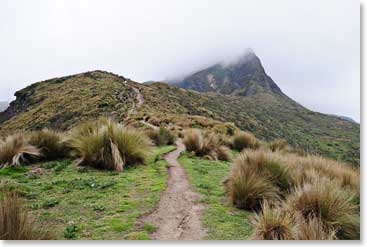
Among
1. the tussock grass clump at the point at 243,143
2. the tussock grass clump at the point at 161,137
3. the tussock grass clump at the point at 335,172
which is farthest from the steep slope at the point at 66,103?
the tussock grass clump at the point at 335,172

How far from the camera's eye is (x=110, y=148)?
261 inches

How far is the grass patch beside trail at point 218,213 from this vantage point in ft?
11.9

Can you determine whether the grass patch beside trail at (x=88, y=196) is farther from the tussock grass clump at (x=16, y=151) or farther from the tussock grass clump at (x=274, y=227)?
the tussock grass clump at (x=274, y=227)

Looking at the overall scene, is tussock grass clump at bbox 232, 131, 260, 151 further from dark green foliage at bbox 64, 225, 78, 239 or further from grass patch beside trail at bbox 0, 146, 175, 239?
dark green foliage at bbox 64, 225, 78, 239

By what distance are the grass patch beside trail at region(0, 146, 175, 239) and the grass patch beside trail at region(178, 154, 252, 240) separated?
2.36ft

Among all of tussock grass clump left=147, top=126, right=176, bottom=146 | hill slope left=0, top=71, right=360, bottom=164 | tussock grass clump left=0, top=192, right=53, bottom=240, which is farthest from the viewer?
hill slope left=0, top=71, right=360, bottom=164

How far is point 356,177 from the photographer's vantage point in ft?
16.8

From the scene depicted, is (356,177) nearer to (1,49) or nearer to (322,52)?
(322,52)

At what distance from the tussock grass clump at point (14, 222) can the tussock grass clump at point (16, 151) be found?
4.52 metres

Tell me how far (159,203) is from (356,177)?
3.27 meters

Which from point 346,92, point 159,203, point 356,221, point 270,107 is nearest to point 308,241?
point 356,221

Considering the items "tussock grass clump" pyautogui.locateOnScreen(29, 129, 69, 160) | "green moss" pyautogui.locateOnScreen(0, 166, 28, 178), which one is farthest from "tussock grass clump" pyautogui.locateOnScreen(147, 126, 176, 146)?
"green moss" pyautogui.locateOnScreen(0, 166, 28, 178)

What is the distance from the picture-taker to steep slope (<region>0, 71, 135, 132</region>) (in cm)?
3356

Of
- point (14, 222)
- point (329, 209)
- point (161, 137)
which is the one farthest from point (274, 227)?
point (161, 137)
